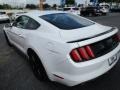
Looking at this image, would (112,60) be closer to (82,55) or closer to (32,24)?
(82,55)

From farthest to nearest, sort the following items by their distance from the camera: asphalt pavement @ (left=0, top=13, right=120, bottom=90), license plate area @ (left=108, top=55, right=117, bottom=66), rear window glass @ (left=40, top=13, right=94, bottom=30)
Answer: rear window glass @ (left=40, top=13, right=94, bottom=30) < asphalt pavement @ (left=0, top=13, right=120, bottom=90) < license plate area @ (left=108, top=55, right=117, bottom=66)

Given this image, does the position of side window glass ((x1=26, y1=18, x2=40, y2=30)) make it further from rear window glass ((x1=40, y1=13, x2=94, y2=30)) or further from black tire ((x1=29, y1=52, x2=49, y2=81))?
black tire ((x1=29, y1=52, x2=49, y2=81))

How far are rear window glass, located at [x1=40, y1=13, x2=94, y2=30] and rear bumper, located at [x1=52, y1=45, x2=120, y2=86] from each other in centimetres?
101

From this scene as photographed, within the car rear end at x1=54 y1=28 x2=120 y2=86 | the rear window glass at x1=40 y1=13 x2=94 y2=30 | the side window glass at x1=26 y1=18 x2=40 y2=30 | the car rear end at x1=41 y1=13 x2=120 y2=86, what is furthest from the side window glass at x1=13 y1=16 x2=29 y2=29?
the car rear end at x1=54 y1=28 x2=120 y2=86

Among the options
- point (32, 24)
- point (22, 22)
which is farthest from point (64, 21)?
point (22, 22)

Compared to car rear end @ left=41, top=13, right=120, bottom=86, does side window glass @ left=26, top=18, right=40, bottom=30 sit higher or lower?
higher

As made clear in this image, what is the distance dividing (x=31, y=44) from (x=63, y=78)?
1191mm

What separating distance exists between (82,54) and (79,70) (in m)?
0.26

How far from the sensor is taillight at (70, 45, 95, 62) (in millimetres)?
2827

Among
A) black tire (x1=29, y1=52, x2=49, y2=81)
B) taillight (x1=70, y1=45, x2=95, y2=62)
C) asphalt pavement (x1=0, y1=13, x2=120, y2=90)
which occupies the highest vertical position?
taillight (x1=70, y1=45, x2=95, y2=62)

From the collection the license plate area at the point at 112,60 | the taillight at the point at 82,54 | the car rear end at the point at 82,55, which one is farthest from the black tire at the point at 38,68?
the license plate area at the point at 112,60

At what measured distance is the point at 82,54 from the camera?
113 inches

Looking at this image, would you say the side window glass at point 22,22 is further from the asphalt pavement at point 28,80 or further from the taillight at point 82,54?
the taillight at point 82,54

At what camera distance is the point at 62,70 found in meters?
2.96
